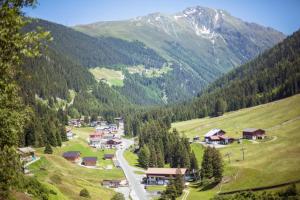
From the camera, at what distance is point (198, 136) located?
185375 millimetres

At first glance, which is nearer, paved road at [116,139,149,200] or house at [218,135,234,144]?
paved road at [116,139,149,200]

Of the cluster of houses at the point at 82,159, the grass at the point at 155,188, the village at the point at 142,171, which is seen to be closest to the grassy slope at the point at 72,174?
the village at the point at 142,171

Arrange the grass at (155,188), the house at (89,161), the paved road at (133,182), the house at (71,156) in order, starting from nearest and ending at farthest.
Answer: the paved road at (133,182), the grass at (155,188), the house at (89,161), the house at (71,156)

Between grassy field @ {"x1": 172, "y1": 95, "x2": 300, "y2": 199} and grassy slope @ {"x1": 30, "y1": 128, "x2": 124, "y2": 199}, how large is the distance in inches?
1221

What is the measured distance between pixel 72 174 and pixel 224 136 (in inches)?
2915

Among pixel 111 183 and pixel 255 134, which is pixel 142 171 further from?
pixel 255 134

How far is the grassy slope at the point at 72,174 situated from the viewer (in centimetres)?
9195

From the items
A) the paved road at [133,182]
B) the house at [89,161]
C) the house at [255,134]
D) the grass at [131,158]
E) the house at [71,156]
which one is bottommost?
the paved road at [133,182]

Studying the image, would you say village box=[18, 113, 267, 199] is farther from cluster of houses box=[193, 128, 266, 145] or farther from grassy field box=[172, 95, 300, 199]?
grassy field box=[172, 95, 300, 199]

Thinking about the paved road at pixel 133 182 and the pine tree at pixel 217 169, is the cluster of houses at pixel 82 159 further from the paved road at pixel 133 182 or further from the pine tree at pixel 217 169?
the pine tree at pixel 217 169

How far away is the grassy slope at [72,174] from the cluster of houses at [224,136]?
47.7 metres

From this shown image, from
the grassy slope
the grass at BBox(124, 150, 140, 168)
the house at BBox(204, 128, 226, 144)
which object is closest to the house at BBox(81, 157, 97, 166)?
the grassy slope

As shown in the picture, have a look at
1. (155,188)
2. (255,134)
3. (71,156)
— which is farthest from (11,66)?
(255,134)

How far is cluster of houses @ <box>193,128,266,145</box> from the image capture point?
515 ft
